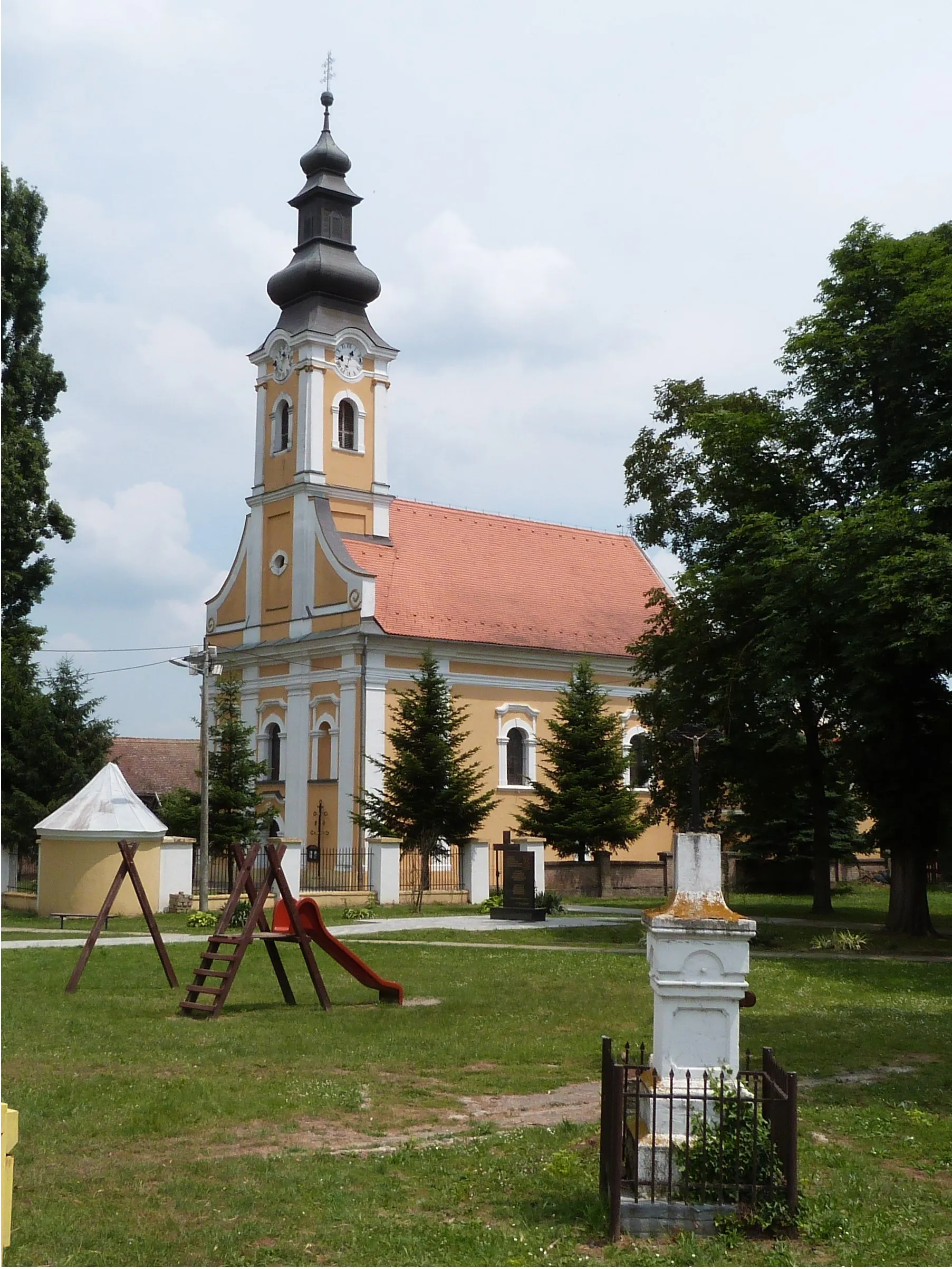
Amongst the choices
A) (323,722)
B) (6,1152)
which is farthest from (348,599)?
(6,1152)

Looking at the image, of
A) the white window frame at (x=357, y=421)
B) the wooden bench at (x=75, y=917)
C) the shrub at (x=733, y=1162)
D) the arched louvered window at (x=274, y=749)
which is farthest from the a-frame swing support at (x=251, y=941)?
the white window frame at (x=357, y=421)

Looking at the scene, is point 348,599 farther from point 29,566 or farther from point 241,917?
point 241,917

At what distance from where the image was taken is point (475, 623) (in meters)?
40.5

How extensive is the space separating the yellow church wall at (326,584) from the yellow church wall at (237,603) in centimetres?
397

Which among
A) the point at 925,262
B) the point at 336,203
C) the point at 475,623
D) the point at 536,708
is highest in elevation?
the point at 336,203

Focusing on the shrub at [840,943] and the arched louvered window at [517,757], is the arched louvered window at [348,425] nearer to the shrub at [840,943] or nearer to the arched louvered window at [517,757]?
the arched louvered window at [517,757]

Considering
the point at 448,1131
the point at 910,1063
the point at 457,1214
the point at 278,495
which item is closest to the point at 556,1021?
the point at 910,1063

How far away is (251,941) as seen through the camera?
13648 millimetres

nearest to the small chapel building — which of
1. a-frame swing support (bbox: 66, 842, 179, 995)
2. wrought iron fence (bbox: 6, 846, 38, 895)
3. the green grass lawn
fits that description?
wrought iron fence (bbox: 6, 846, 38, 895)

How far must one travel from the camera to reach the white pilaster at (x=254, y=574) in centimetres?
4244

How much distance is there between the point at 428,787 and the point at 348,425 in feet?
46.9

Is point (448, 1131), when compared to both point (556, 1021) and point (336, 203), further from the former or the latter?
point (336, 203)

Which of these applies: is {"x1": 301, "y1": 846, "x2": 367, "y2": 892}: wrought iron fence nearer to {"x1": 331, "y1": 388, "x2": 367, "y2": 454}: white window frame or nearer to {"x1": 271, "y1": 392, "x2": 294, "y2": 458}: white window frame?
{"x1": 331, "y1": 388, "x2": 367, "y2": 454}: white window frame

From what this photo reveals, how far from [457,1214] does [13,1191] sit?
2.41 m
